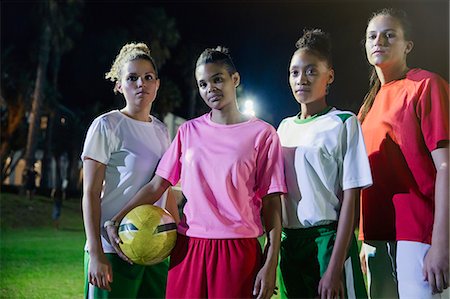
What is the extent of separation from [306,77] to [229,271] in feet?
4.07

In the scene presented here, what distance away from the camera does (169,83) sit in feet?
111

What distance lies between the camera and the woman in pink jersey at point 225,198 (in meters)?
3.07

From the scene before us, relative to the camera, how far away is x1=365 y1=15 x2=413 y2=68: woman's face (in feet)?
11.6

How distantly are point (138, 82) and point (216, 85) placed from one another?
29.8 inches

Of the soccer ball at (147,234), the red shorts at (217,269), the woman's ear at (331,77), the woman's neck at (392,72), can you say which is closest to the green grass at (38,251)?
the soccer ball at (147,234)

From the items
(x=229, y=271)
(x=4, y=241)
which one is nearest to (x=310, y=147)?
(x=229, y=271)

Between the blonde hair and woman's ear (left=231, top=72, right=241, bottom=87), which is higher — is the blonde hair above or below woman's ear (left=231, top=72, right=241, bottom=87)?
above

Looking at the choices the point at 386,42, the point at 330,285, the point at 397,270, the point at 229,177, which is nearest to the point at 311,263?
the point at 330,285

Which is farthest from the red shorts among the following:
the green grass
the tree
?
the tree

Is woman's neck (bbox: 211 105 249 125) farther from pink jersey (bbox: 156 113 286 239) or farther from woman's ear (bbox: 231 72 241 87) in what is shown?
woman's ear (bbox: 231 72 241 87)

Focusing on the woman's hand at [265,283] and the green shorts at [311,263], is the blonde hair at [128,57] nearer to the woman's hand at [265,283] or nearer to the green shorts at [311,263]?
the green shorts at [311,263]

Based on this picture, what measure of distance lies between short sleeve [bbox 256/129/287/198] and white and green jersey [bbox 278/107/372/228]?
0.14 m

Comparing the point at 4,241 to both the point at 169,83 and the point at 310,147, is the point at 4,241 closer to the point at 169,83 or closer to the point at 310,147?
the point at 310,147

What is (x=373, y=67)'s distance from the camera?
387cm
